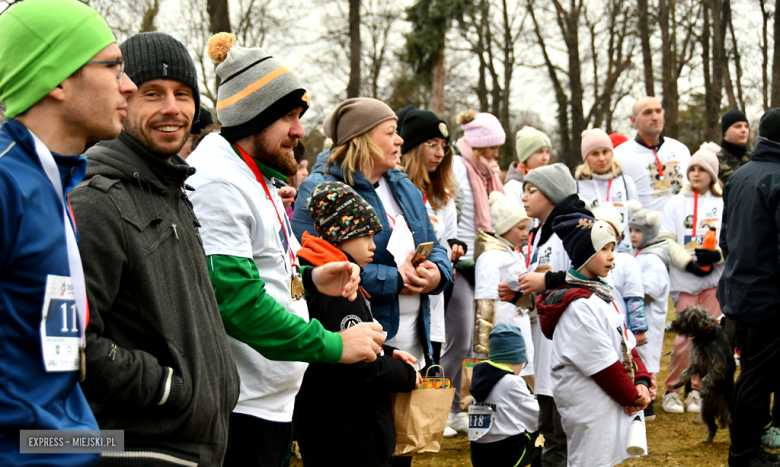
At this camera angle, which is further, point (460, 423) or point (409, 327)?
point (460, 423)

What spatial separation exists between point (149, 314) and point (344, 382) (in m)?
1.45

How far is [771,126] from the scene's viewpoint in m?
4.89

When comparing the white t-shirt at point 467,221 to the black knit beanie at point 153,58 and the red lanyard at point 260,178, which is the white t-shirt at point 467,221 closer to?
the red lanyard at point 260,178

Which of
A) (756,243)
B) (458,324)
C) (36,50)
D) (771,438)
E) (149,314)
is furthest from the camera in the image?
(458,324)

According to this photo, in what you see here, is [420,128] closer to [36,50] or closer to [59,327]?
[36,50]

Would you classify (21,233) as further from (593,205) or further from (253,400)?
(593,205)

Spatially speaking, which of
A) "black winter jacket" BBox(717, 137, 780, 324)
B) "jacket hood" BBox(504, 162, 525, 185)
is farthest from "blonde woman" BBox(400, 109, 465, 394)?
"jacket hood" BBox(504, 162, 525, 185)

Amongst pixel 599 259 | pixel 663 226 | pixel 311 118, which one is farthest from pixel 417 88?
pixel 599 259

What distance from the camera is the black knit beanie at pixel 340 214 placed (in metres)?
3.21

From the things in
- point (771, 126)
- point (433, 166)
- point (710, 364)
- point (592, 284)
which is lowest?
point (710, 364)

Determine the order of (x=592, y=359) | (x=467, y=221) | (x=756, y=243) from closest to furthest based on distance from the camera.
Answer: (x=592, y=359) < (x=756, y=243) < (x=467, y=221)

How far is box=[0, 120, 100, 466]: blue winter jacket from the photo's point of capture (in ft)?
4.65

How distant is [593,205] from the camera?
266 inches

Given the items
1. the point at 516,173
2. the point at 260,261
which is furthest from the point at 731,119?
the point at 260,261
